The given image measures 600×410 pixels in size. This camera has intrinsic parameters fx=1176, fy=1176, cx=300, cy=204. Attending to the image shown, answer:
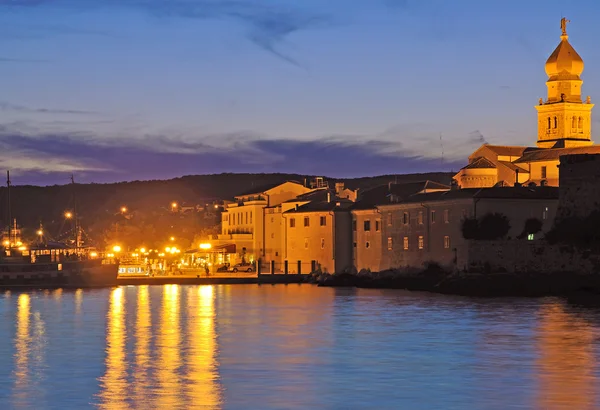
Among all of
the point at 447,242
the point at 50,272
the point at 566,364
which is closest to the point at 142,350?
the point at 566,364

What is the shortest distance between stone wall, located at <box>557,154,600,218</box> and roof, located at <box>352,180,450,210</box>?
17.9 m

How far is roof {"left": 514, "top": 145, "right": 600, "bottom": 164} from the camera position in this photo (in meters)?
92.5

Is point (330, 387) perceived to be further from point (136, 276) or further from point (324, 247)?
point (136, 276)

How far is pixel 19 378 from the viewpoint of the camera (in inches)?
1257

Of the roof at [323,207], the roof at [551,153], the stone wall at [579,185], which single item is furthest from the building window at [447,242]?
the roof at [551,153]

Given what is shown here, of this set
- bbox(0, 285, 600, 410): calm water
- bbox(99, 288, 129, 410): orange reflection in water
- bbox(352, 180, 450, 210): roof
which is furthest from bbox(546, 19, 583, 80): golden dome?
bbox(99, 288, 129, 410): orange reflection in water

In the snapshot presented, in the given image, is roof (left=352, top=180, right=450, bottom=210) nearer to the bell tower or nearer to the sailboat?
the bell tower

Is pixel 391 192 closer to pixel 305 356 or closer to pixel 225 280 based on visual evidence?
pixel 225 280

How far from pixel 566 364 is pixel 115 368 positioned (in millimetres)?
13062

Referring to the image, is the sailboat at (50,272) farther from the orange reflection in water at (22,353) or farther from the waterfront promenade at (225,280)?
the orange reflection in water at (22,353)

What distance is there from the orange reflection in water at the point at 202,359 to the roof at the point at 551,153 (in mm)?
37971

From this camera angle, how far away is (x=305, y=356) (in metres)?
37.5

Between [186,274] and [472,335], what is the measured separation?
5814 cm

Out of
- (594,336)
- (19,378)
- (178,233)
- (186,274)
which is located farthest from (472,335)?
(178,233)
